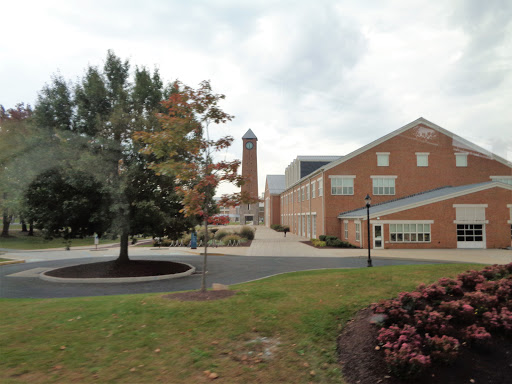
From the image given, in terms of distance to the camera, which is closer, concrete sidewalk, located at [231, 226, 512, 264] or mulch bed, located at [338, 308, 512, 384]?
mulch bed, located at [338, 308, 512, 384]

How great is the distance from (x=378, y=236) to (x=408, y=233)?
93.1 inches

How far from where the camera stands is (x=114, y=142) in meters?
14.5

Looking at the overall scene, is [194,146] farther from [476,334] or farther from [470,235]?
[470,235]

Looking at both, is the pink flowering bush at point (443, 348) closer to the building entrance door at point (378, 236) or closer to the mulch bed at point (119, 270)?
the mulch bed at point (119, 270)

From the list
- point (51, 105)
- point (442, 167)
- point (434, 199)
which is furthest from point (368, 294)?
point (442, 167)

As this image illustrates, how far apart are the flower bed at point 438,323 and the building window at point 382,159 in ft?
92.7

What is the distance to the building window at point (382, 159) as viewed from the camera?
3303 centimetres

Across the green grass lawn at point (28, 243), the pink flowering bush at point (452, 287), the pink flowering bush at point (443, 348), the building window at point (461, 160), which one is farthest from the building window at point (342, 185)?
the pink flowering bush at point (443, 348)

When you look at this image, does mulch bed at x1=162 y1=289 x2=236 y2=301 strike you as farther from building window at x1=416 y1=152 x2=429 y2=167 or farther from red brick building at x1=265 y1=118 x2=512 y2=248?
building window at x1=416 y1=152 x2=429 y2=167

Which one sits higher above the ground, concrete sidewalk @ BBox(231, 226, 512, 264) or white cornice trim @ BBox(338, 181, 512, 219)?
white cornice trim @ BBox(338, 181, 512, 219)

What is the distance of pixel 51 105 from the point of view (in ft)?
50.3

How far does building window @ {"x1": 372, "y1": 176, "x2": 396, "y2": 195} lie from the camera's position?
33.2 meters

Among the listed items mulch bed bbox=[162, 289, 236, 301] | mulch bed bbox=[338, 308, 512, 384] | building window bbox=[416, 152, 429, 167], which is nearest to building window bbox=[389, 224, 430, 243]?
building window bbox=[416, 152, 429, 167]

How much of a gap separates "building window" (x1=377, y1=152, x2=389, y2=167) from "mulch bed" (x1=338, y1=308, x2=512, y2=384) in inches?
1182
